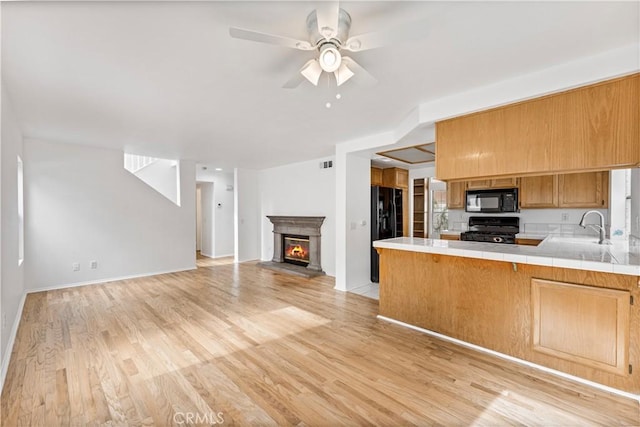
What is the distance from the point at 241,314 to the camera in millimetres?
3525

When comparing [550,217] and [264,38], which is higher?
[264,38]

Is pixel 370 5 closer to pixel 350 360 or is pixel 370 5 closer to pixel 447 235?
pixel 350 360

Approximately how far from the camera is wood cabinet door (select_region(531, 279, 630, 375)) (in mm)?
1966

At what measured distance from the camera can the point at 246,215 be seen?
7328mm

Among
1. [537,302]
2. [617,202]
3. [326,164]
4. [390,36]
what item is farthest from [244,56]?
[617,202]

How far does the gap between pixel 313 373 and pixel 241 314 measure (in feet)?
5.29

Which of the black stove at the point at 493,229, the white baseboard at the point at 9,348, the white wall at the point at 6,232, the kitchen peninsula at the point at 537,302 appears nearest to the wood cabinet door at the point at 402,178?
the black stove at the point at 493,229

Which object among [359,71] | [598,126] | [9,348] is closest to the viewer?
[359,71]

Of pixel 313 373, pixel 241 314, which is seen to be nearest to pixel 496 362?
pixel 313 373

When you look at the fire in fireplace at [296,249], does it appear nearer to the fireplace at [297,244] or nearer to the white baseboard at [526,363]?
the fireplace at [297,244]

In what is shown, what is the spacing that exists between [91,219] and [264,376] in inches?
187

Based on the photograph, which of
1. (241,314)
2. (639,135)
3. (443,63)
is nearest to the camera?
(639,135)

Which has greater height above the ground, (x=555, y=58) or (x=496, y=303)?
(x=555, y=58)

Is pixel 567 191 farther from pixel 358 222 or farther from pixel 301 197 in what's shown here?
pixel 301 197
